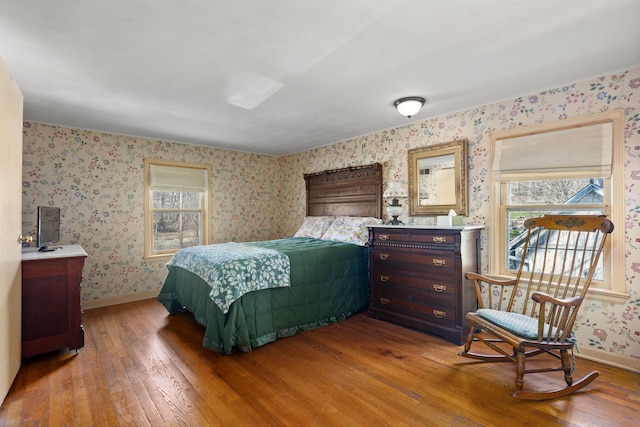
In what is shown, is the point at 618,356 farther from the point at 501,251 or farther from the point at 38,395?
the point at 38,395

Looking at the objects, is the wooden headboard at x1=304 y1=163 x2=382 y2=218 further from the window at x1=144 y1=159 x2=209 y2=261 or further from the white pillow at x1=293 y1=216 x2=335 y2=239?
the window at x1=144 y1=159 x2=209 y2=261

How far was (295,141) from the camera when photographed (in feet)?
15.6

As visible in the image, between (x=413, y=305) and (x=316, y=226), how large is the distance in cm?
191

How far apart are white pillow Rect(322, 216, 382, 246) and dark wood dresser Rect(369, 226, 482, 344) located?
352 millimetres

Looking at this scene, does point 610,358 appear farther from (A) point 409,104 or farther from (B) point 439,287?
(A) point 409,104

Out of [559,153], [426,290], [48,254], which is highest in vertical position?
[559,153]

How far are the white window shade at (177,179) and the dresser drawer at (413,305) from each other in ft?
10.1

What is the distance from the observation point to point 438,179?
3.56 meters

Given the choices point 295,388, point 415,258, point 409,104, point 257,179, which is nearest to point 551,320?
point 415,258

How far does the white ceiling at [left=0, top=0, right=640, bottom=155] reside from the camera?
170 centimetres

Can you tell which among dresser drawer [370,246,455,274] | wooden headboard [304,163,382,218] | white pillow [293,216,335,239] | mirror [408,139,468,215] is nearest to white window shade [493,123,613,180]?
mirror [408,139,468,215]

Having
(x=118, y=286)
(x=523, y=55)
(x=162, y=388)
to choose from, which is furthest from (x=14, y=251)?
(x=523, y=55)

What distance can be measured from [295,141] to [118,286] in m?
3.12

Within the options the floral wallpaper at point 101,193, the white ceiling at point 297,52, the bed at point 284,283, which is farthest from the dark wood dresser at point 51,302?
the white ceiling at point 297,52
